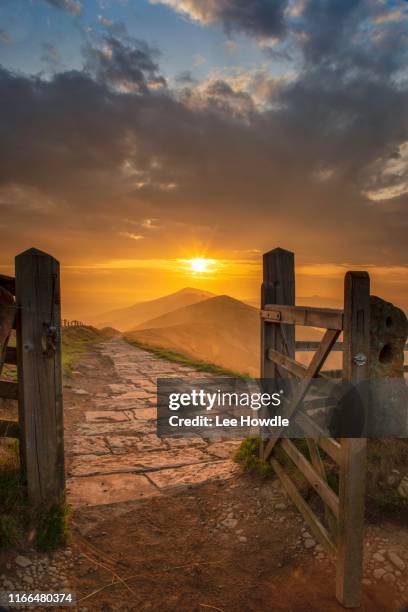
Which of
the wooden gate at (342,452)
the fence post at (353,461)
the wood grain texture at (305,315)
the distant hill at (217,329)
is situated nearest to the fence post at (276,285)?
the wood grain texture at (305,315)

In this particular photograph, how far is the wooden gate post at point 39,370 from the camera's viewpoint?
3715 mm

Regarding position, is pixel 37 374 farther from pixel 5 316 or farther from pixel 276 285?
pixel 276 285

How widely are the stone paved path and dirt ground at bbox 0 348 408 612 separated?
0.91 feet

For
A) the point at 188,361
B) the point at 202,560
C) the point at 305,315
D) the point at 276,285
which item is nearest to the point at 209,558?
the point at 202,560

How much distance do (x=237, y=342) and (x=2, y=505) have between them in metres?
30.0

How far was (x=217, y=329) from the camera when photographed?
108ft

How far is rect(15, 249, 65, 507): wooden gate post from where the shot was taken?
3.71m

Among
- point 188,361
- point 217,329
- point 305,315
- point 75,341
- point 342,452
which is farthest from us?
point 217,329

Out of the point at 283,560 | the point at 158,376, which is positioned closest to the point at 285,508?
the point at 283,560

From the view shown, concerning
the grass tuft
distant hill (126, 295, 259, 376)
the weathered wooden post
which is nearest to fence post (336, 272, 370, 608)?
the weathered wooden post

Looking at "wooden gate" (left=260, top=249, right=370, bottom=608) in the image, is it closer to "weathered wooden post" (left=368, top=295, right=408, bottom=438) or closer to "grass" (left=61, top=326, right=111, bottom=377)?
"weathered wooden post" (left=368, top=295, right=408, bottom=438)

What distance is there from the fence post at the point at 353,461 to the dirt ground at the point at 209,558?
0.24 meters

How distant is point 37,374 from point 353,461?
2793 mm

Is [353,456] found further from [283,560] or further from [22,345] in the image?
[22,345]
